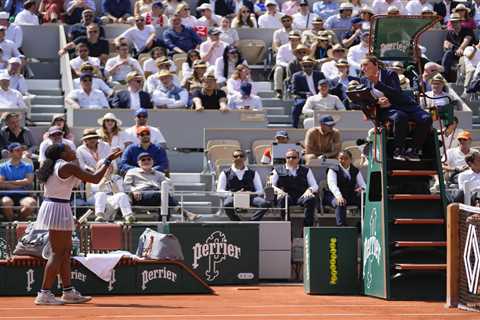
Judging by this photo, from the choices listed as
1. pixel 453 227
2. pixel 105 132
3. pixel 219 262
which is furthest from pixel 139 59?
pixel 453 227

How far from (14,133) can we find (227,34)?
6.29 meters

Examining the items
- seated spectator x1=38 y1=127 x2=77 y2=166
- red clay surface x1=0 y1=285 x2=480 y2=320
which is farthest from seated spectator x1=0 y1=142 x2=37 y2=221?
red clay surface x1=0 y1=285 x2=480 y2=320

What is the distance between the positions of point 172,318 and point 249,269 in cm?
522

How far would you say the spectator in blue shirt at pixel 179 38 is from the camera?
84.3 ft

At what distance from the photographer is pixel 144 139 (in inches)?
818

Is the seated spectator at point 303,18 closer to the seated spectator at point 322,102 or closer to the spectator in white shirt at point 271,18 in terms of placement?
the spectator in white shirt at point 271,18

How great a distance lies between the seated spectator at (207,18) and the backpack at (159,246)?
1004 cm

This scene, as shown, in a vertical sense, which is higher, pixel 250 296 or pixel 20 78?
pixel 20 78

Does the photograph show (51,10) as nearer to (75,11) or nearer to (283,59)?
(75,11)

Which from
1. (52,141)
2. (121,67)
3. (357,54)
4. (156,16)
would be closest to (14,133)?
(52,141)

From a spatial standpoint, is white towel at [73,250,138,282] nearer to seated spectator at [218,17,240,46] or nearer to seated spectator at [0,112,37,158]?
seated spectator at [0,112,37,158]

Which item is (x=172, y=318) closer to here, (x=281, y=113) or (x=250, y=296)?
(x=250, y=296)

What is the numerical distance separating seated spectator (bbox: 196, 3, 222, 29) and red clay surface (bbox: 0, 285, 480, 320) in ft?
34.3

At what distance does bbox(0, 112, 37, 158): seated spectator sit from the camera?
2091cm
